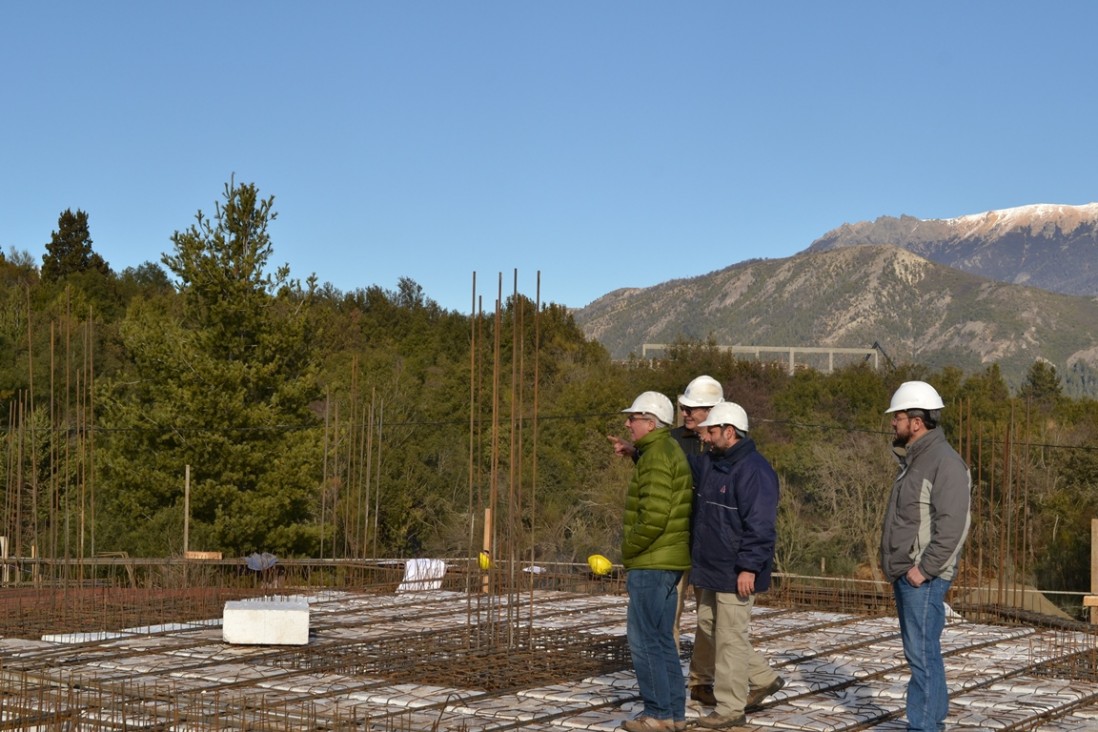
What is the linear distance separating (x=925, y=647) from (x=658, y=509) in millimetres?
1265

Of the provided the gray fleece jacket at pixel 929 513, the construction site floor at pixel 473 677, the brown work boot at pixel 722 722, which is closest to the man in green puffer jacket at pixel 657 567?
the brown work boot at pixel 722 722

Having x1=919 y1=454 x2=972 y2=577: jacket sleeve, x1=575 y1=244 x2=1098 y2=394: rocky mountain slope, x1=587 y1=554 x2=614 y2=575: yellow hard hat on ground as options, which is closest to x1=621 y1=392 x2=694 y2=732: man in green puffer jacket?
x1=919 y1=454 x2=972 y2=577: jacket sleeve

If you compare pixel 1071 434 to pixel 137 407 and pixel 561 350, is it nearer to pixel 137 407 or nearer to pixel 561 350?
pixel 561 350

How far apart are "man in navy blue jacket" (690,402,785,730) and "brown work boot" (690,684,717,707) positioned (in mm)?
424

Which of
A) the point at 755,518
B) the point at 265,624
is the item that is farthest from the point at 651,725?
the point at 265,624

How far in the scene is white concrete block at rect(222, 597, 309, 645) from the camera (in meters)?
8.43

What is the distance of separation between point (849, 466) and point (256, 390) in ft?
50.2

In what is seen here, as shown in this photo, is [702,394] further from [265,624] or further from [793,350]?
[793,350]

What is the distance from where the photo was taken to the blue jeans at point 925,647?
5.62 meters

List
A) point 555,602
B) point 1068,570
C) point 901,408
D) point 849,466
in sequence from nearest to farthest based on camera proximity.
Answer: point 901,408 < point 555,602 < point 1068,570 < point 849,466

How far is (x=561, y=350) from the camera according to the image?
45500mm

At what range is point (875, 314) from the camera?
116812 mm

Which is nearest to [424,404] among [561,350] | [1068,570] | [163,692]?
[561,350]

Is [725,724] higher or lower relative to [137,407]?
lower
